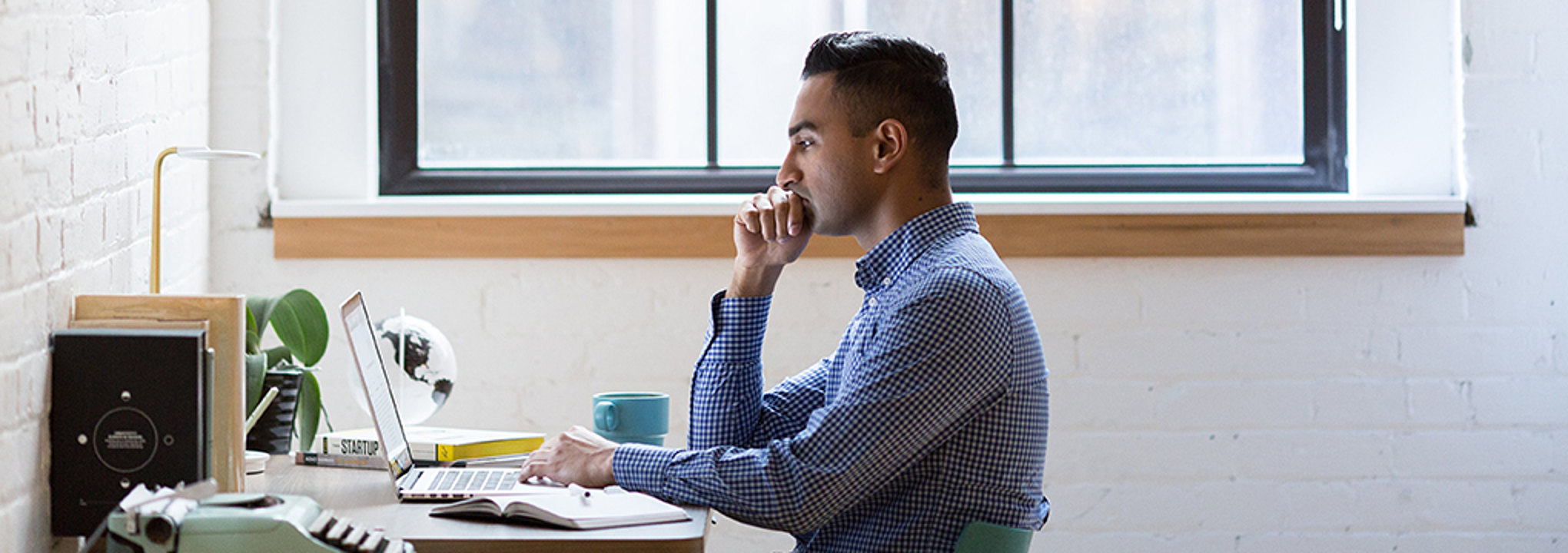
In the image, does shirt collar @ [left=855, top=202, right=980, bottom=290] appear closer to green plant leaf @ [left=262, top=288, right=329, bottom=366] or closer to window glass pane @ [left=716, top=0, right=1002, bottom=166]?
green plant leaf @ [left=262, top=288, right=329, bottom=366]

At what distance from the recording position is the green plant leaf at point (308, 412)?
1.93 m

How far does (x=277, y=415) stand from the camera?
1858mm

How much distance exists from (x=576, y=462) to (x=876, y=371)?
0.37m

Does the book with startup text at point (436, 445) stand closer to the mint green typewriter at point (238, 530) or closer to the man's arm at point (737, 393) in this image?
the man's arm at point (737, 393)

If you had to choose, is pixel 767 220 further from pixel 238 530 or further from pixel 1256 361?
pixel 1256 361

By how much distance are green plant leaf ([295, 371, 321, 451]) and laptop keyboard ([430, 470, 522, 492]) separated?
0.34 m

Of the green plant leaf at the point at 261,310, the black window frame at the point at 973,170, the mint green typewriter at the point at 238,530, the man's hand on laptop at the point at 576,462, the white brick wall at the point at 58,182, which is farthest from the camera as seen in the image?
the black window frame at the point at 973,170

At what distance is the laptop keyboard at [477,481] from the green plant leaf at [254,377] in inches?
11.0

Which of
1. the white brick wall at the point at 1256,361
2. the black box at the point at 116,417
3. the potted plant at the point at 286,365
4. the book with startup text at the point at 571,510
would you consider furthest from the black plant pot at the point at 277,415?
the white brick wall at the point at 1256,361

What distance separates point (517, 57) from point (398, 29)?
226 mm

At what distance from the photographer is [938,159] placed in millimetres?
1703

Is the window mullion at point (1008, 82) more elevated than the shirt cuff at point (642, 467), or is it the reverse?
the window mullion at point (1008, 82)

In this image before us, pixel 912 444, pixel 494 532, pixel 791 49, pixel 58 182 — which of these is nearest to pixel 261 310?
pixel 58 182

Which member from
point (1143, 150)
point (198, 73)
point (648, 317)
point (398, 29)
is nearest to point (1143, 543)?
point (1143, 150)
